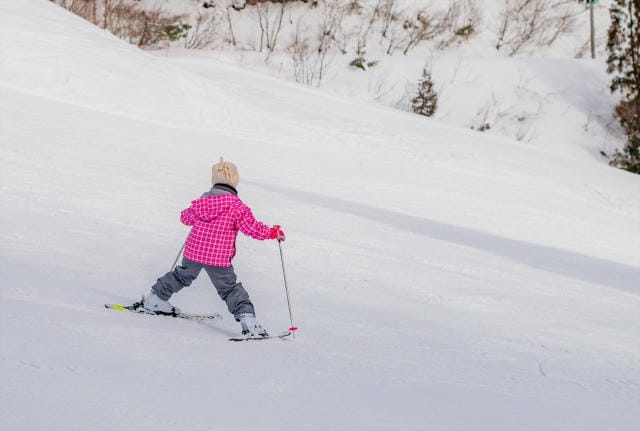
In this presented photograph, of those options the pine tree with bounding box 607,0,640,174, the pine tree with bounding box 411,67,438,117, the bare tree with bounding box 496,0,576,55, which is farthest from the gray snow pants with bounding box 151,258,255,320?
the bare tree with bounding box 496,0,576,55

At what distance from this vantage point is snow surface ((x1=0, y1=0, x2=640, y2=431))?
3.73 m

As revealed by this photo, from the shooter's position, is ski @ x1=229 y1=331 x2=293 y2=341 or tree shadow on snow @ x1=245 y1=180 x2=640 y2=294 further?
tree shadow on snow @ x1=245 y1=180 x2=640 y2=294

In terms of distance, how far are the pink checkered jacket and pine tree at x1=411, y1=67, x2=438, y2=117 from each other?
25.2 meters

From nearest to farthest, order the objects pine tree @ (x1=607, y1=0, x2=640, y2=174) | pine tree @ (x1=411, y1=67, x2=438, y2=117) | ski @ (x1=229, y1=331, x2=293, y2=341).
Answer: ski @ (x1=229, y1=331, x2=293, y2=341)
pine tree @ (x1=607, y1=0, x2=640, y2=174)
pine tree @ (x1=411, y1=67, x2=438, y2=117)

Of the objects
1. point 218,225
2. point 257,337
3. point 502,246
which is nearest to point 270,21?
point 502,246

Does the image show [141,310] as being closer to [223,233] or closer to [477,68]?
[223,233]

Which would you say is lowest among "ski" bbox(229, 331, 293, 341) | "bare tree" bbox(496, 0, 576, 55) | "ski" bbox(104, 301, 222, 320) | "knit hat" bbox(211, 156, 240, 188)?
"ski" bbox(104, 301, 222, 320)

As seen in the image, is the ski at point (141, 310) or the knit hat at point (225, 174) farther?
the ski at point (141, 310)

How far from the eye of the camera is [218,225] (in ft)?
15.9

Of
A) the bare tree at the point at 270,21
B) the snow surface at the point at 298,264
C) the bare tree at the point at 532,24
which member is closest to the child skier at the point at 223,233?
the snow surface at the point at 298,264

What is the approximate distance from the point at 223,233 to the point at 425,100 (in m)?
25.4

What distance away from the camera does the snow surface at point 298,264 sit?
373cm

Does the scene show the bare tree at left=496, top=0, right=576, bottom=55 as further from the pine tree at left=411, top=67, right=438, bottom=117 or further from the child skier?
the child skier

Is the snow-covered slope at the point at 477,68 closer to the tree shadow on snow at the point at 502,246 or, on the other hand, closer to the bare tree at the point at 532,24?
the bare tree at the point at 532,24
